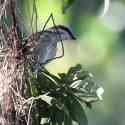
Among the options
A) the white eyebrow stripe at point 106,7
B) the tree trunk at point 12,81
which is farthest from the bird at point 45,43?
the white eyebrow stripe at point 106,7

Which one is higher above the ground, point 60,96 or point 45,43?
point 45,43

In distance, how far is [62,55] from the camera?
5.16 ft

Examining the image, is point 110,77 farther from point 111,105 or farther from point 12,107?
point 12,107

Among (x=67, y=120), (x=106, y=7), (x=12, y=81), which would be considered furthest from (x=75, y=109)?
(x=106, y=7)

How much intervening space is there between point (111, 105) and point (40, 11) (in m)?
0.50

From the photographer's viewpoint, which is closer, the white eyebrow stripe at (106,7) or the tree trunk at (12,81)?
the tree trunk at (12,81)

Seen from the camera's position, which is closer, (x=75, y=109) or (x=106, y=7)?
(x=75, y=109)

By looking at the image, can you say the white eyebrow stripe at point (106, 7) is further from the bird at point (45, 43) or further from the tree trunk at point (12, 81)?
the tree trunk at point (12, 81)

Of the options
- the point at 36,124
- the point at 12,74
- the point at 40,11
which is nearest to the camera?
the point at 12,74

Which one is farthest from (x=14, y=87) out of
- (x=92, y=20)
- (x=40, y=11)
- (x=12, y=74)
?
(x=92, y=20)

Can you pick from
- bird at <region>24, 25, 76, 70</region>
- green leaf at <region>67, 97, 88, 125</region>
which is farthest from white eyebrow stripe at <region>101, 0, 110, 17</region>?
green leaf at <region>67, 97, 88, 125</region>

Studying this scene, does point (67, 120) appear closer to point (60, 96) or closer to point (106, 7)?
point (60, 96)

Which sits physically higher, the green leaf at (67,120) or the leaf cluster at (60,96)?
the leaf cluster at (60,96)

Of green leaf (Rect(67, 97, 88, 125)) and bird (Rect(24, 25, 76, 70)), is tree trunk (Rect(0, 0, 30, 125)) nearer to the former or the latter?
bird (Rect(24, 25, 76, 70))
